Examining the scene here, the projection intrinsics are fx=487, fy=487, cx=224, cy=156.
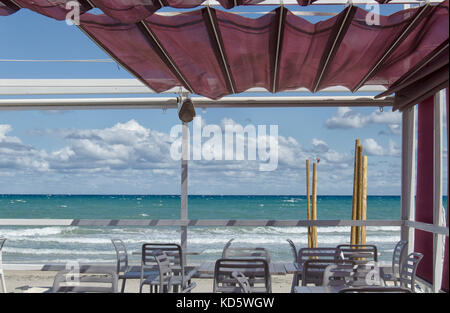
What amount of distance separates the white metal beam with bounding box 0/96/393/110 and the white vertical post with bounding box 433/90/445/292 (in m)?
1.04

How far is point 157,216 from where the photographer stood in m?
28.0

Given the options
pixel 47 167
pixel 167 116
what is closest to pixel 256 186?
pixel 167 116

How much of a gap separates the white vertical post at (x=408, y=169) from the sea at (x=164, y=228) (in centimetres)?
759

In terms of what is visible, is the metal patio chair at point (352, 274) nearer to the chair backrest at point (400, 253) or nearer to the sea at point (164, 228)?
the chair backrest at point (400, 253)

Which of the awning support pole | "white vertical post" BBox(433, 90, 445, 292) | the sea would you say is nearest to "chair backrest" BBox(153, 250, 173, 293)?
the awning support pole

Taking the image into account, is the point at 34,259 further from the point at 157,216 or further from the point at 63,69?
the point at 63,69

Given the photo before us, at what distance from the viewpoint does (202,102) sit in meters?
6.82

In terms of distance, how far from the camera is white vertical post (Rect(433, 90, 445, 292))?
18.6ft

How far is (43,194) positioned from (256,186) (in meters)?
13.7

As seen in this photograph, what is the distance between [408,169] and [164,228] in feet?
56.2

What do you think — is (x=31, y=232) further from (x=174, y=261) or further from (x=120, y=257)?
(x=174, y=261)

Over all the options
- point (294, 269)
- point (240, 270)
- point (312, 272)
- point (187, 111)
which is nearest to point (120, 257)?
point (187, 111)

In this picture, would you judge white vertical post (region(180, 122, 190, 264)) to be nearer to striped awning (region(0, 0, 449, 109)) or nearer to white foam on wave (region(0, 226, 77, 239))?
striped awning (region(0, 0, 449, 109))
